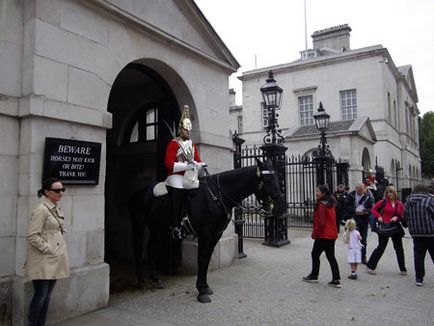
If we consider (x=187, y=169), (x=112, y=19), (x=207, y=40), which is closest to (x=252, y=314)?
(x=187, y=169)

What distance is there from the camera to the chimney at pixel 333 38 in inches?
1479

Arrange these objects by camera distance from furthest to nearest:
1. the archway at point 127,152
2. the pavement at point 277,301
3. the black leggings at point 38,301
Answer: the archway at point 127,152 → the pavement at point 277,301 → the black leggings at point 38,301

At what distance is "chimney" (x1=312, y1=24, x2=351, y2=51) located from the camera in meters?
37.6

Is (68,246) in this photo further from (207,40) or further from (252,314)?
(207,40)

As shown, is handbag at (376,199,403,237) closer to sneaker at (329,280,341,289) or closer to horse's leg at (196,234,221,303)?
sneaker at (329,280,341,289)

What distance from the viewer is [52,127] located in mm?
5258

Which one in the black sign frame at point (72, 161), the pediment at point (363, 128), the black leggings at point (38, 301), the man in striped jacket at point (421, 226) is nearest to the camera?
the black leggings at point (38, 301)

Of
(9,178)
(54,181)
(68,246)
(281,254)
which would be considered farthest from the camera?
(281,254)

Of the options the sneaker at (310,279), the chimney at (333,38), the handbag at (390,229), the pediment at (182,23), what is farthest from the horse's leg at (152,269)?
the chimney at (333,38)

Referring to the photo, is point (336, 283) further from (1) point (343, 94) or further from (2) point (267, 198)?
(1) point (343, 94)

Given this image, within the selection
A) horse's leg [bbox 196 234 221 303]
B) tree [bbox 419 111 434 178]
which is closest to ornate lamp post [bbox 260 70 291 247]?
horse's leg [bbox 196 234 221 303]

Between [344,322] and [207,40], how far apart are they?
6111 mm

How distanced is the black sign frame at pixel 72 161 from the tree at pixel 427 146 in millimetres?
56661

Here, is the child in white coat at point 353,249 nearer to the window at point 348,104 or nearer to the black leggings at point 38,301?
the black leggings at point 38,301
